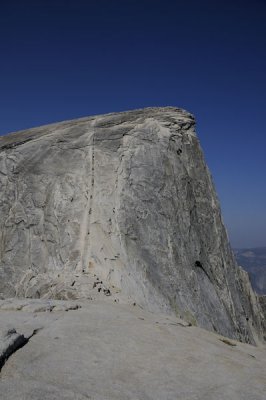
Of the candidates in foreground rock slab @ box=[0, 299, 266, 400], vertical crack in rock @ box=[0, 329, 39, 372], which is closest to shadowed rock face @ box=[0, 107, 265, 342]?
foreground rock slab @ box=[0, 299, 266, 400]

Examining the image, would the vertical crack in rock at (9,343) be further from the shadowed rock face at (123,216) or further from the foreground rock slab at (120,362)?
the shadowed rock face at (123,216)

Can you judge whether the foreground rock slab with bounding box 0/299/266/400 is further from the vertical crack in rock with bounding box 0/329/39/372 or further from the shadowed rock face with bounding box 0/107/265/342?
the shadowed rock face with bounding box 0/107/265/342

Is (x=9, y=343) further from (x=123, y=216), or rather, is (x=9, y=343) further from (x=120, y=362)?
(x=123, y=216)

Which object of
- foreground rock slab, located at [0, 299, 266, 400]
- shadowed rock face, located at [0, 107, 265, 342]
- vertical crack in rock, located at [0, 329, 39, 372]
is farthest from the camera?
shadowed rock face, located at [0, 107, 265, 342]

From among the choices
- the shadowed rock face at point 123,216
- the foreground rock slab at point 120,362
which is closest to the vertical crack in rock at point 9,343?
the foreground rock slab at point 120,362

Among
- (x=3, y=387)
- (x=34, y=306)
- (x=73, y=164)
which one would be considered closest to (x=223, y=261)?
(x=73, y=164)

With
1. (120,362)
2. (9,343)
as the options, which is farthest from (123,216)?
(9,343)
